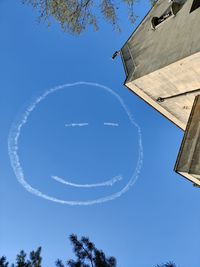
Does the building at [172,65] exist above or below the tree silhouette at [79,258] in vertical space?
above

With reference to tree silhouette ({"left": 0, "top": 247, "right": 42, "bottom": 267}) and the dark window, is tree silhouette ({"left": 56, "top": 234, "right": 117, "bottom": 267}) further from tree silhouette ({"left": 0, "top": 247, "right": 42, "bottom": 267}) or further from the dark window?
the dark window

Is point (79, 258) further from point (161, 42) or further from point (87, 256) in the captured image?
point (161, 42)

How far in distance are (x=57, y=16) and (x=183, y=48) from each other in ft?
26.0

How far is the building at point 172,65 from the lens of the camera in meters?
11.3

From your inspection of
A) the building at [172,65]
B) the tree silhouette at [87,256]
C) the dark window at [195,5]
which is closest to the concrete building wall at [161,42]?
the building at [172,65]

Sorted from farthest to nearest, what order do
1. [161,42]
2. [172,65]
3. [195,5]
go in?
[161,42]
[172,65]
[195,5]

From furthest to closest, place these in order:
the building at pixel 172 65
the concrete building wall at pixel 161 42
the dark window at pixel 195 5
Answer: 1. the dark window at pixel 195 5
2. the building at pixel 172 65
3. the concrete building wall at pixel 161 42

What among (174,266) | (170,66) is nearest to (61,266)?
(174,266)

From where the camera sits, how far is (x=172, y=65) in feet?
38.4

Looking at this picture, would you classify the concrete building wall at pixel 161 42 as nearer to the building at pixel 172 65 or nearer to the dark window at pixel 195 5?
the building at pixel 172 65

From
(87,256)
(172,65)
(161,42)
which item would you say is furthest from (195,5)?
(87,256)

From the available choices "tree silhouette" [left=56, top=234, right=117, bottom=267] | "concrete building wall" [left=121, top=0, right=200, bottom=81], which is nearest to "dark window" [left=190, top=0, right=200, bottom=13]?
"concrete building wall" [left=121, top=0, right=200, bottom=81]

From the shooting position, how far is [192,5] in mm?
11781

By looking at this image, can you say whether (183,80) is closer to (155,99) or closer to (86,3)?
(155,99)
